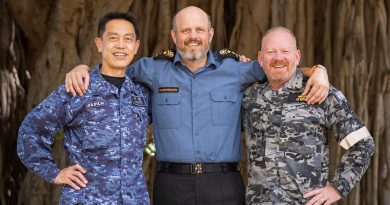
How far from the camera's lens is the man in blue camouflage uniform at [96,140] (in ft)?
8.81

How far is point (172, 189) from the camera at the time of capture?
2977mm

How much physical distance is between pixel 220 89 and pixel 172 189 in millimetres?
476

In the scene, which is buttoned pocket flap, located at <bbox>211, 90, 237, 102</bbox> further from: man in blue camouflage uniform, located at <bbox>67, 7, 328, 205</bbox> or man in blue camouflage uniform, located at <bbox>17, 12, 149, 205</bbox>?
man in blue camouflage uniform, located at <bbox>17, 12, 149, 205</bbox>

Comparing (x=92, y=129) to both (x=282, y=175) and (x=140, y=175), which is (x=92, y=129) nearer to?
(x=140, y=175)

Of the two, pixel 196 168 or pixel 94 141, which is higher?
pixel 94 141

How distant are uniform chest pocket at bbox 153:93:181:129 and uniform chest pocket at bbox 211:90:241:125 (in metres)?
0.15

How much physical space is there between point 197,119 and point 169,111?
127 mm

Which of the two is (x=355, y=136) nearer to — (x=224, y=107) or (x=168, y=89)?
(x=224, y=107)

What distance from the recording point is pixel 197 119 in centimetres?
301

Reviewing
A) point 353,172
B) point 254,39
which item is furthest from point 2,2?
point 353,172

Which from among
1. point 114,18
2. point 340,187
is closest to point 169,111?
point 114,18

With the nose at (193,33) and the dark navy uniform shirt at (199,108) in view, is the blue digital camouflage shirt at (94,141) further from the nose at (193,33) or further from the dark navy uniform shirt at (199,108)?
the nose at (193,33)

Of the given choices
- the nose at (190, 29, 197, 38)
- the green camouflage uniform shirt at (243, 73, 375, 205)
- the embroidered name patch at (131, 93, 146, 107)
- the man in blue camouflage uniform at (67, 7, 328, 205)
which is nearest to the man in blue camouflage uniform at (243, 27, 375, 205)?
the green camouflage uniform shirt at (243, 73, 375, 205)

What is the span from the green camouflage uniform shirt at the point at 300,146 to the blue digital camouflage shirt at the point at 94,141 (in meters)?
0.50
